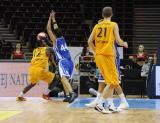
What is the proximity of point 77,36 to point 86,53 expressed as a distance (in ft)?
16.6

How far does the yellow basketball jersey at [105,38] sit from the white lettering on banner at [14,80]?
16.0 ft

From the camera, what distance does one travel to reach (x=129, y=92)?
14203mm

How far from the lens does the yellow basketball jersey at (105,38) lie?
24.9 ft

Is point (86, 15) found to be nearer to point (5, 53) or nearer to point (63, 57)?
point (5, 53)

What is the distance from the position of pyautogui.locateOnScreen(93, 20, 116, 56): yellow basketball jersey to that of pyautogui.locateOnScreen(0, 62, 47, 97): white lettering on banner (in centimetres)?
488

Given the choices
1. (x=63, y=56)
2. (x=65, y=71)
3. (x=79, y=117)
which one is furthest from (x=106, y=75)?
(x=63, y=56)

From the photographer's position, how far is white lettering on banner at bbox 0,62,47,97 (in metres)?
12.4

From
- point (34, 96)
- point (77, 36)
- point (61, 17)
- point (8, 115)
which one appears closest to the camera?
point (8, 115)

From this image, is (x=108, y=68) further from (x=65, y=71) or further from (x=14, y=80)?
(x=14, y=80)

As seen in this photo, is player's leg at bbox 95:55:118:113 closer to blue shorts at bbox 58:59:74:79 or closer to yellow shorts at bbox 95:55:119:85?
yellow shorts at bbox 95:55:119:85

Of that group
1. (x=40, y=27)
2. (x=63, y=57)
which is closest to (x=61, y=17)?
(x=40, y=27)

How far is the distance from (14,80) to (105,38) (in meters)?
5.39

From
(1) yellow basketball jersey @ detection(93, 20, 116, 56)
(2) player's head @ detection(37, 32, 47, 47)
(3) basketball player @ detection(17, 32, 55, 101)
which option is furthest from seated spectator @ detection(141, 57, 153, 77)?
(1) yellow basketball jersey @ detection(93, 20, 116, 56)

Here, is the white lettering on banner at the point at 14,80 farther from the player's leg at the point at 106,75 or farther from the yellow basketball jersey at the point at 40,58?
the player's leg at the point at 106,75
